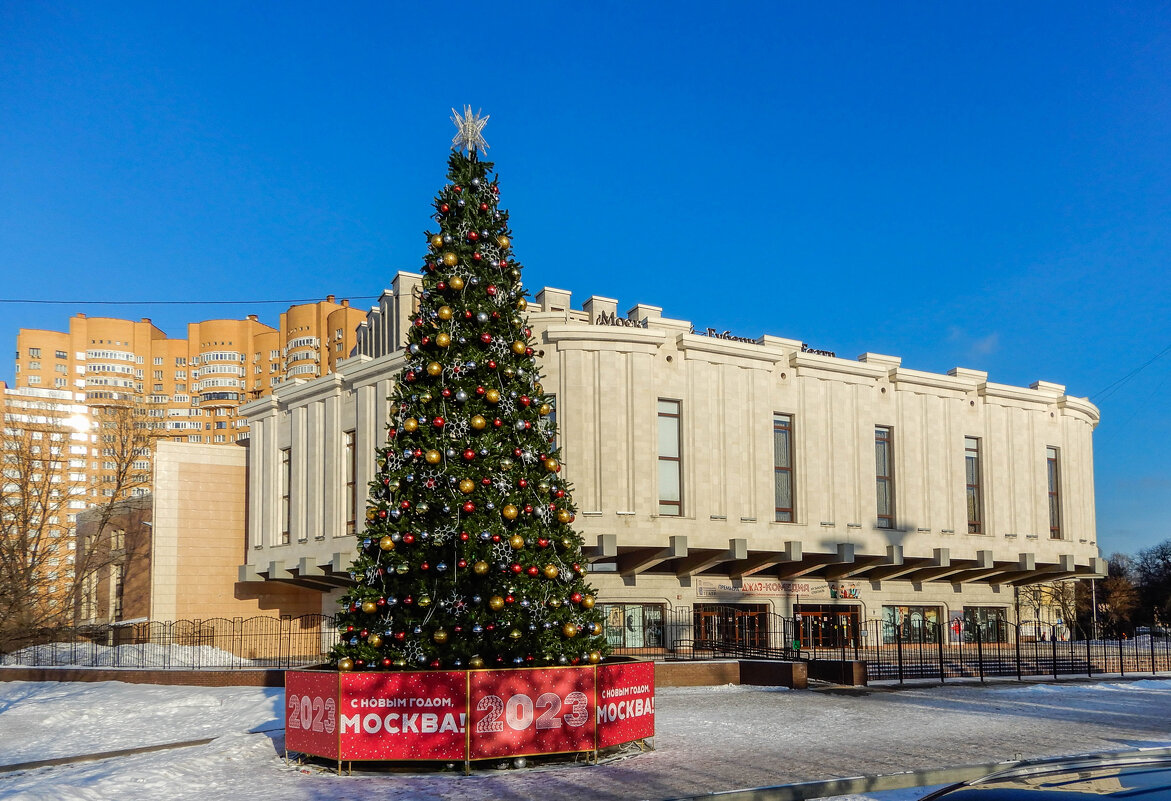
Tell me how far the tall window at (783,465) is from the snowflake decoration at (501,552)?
96.0 ft

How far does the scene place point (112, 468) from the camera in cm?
12656

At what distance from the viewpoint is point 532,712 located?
12.2 metres

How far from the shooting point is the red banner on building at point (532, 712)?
39.2 feet

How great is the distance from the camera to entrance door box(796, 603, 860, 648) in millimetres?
42219

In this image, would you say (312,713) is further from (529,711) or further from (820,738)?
(820,738)

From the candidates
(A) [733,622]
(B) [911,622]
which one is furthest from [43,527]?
(B) [911,622]

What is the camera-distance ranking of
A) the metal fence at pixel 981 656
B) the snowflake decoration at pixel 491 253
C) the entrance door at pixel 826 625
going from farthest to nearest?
the entrance door at pixel 826 625 → the metal fence at pixel 981 656 → the snowflake decoration at pixel 491 253

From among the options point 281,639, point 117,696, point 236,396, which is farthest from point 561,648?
point 236,396

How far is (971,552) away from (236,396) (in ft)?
341

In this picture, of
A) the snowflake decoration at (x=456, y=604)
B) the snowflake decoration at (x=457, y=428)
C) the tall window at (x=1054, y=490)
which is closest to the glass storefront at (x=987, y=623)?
the tall window at (x=1054, y=490)

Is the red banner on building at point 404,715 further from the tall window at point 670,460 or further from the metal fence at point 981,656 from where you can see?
the tall window at point 670,460

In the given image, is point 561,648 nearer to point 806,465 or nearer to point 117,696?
point 117,696

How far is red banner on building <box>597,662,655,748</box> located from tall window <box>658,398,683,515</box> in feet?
80.1

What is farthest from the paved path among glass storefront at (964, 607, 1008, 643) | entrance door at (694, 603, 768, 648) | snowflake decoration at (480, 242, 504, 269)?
glass storefront at (964, 607, 1008, 643)
